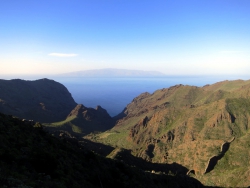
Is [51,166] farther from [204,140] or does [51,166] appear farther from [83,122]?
[83,122]

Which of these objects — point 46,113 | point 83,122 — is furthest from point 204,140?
point 46,113

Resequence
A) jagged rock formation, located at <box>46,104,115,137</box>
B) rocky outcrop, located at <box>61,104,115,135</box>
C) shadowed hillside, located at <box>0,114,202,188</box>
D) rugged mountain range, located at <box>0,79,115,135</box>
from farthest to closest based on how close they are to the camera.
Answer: rocky outcrop, located at <box>61,104,115,135</box> → jagged rock formation, located at <box>46,104,115,137</box> → rugged mountain range, located at <box>0,79,115,135</box> → shadowed hillside, located at <box>0,114,202,188</box>

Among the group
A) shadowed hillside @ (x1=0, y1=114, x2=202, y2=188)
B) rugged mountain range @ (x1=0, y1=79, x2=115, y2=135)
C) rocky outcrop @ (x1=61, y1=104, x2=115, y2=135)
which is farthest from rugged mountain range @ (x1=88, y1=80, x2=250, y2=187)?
rocky outcrop @ (x1=61, y1=104, x2=115, y2=135)

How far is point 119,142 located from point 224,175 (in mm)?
80367

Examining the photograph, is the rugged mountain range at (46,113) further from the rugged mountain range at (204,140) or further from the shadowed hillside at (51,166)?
the shadowed hillside at (51,166)

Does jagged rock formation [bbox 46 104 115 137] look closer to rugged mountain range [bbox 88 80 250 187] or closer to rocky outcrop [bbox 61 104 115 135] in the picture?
rocky outcrop [bbox 61 104 115 135]

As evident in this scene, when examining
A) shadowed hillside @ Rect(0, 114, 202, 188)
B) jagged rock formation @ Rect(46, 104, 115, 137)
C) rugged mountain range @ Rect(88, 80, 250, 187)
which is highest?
shadowed hillside @ Rect(0, 114, 202, 188)

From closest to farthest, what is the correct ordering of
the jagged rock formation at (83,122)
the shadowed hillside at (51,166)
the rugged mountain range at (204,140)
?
the shadowed hillside at (51,166) → the rugged mountain range at (204,140) → the jagged rock formation at (83,122)

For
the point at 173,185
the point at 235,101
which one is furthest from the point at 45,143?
the point at 235,101

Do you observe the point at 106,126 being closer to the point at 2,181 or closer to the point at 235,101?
the point at 235,101

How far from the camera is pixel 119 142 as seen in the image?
126 m

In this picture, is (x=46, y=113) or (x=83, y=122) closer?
Answer: (x=46, y=113)

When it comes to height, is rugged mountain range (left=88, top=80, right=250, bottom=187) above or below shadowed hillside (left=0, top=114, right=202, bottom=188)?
below

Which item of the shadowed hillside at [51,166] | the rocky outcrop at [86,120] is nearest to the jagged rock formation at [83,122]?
the rocky outcrop at [86,120]
